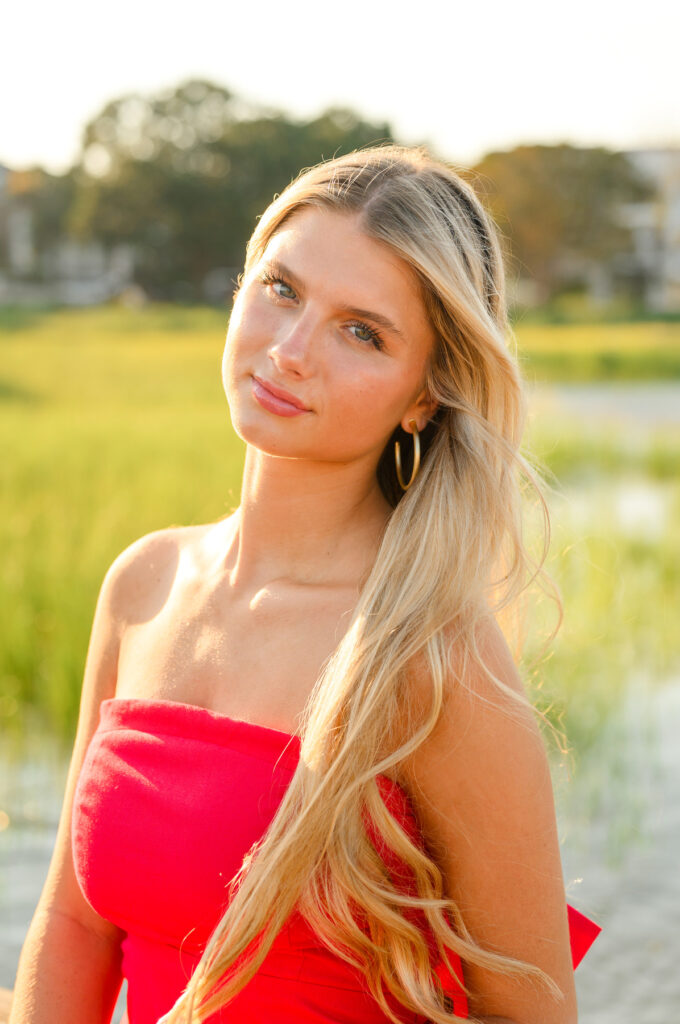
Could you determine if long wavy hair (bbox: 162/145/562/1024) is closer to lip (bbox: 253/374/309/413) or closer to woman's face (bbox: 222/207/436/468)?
woman's face (bbox: 222/207/436/468)

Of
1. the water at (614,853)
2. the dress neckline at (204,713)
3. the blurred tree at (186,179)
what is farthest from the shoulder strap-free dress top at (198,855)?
the blurred tree at (186,179)

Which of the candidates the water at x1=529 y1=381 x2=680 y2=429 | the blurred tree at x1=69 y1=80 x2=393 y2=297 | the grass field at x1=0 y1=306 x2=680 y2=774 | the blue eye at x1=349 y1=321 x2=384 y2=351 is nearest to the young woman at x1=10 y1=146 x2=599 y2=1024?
the blue eye at x1=349 y1=321 x2=384 y2=351

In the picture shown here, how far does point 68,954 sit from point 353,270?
1.08 metres

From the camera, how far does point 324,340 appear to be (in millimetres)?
1592

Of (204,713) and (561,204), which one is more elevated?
(561,204)

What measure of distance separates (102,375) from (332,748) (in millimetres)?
17261

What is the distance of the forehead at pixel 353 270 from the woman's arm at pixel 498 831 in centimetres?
45

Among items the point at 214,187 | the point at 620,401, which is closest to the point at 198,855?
the point at 620,401

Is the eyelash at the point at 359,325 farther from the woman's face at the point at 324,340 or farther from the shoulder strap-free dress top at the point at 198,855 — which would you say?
the shoulder strap-free dress top at the point at 198,855

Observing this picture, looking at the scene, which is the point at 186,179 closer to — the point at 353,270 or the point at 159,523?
the point at 159,523

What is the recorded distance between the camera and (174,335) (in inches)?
1151

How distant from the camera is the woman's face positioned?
158cm

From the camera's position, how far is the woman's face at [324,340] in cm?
158

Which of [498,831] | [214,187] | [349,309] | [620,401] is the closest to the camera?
[498,831]
